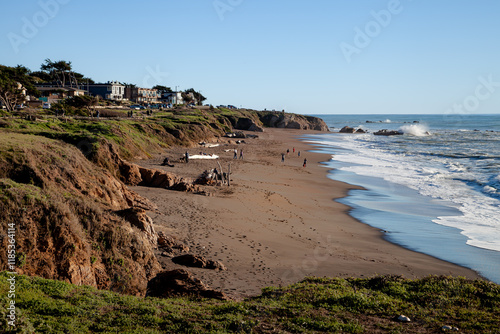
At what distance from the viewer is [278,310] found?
9.62 metres

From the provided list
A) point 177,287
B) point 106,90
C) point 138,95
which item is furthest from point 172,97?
point 177,287

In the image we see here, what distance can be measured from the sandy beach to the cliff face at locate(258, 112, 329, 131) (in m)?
→ 98.5

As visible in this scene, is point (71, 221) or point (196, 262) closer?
point (71, 221)

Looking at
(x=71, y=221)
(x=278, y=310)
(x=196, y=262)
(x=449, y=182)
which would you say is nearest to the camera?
(x=278, y=310)

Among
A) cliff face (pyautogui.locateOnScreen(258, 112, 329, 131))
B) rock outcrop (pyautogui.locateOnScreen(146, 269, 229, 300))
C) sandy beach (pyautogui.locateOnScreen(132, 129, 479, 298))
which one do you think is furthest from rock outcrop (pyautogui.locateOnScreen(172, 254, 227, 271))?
cliff face (pyautogui.locateOnScreen(258, 112, 329, 131))

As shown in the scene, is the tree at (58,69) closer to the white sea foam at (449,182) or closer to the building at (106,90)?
the building at (106,90)

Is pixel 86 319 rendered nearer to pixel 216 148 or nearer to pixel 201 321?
pixel 201 321

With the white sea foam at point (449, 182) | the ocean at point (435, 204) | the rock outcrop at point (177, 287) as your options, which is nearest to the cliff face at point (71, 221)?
the rock outcrop at point (177, 287)

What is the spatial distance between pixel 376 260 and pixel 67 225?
11.4m

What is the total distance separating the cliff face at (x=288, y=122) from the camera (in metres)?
127

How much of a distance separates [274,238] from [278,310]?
8.31 m

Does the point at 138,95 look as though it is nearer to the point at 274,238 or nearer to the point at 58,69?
the point at 58,69

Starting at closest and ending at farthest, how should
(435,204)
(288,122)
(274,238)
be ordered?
(274,238) → (435,204) → (288,122)

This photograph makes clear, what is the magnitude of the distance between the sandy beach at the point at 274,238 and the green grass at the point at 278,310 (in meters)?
2.30
